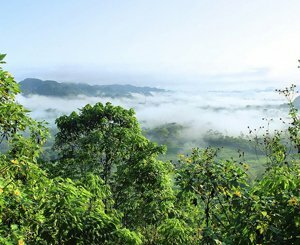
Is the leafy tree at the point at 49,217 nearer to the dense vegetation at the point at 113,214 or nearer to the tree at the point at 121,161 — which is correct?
the dense vegetation at the point at 113,214

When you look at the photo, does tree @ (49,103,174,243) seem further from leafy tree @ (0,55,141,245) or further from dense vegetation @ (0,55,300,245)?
leafy tree @ (0,55,141,245)

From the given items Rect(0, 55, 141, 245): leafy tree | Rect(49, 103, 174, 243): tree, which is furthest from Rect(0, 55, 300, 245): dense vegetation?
Rect(49, 103, 174, 243): tree

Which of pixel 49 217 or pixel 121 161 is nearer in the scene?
pixel 49 217

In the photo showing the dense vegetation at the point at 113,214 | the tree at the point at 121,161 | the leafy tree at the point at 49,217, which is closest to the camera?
the dense vegetation at the point at 113,214

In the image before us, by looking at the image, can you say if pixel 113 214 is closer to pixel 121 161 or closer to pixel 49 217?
pixel 49 217

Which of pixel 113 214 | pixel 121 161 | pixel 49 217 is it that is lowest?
pixel 121 161

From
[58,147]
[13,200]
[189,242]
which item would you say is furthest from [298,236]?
[58,147]

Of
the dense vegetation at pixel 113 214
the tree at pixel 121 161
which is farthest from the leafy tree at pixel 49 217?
the tree at pixel 121 161

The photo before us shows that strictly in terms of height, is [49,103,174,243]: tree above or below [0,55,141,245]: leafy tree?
below

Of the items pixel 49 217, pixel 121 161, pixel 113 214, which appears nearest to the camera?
pixel 49 217

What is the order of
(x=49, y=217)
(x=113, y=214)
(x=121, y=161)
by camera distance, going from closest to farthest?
(x=49, y=217) → (x=113, y=214) → (x=121, y=161)

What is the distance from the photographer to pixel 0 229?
8867 mm

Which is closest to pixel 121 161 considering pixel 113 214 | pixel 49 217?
pixel 113 214

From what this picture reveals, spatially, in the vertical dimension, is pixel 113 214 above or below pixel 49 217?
below
